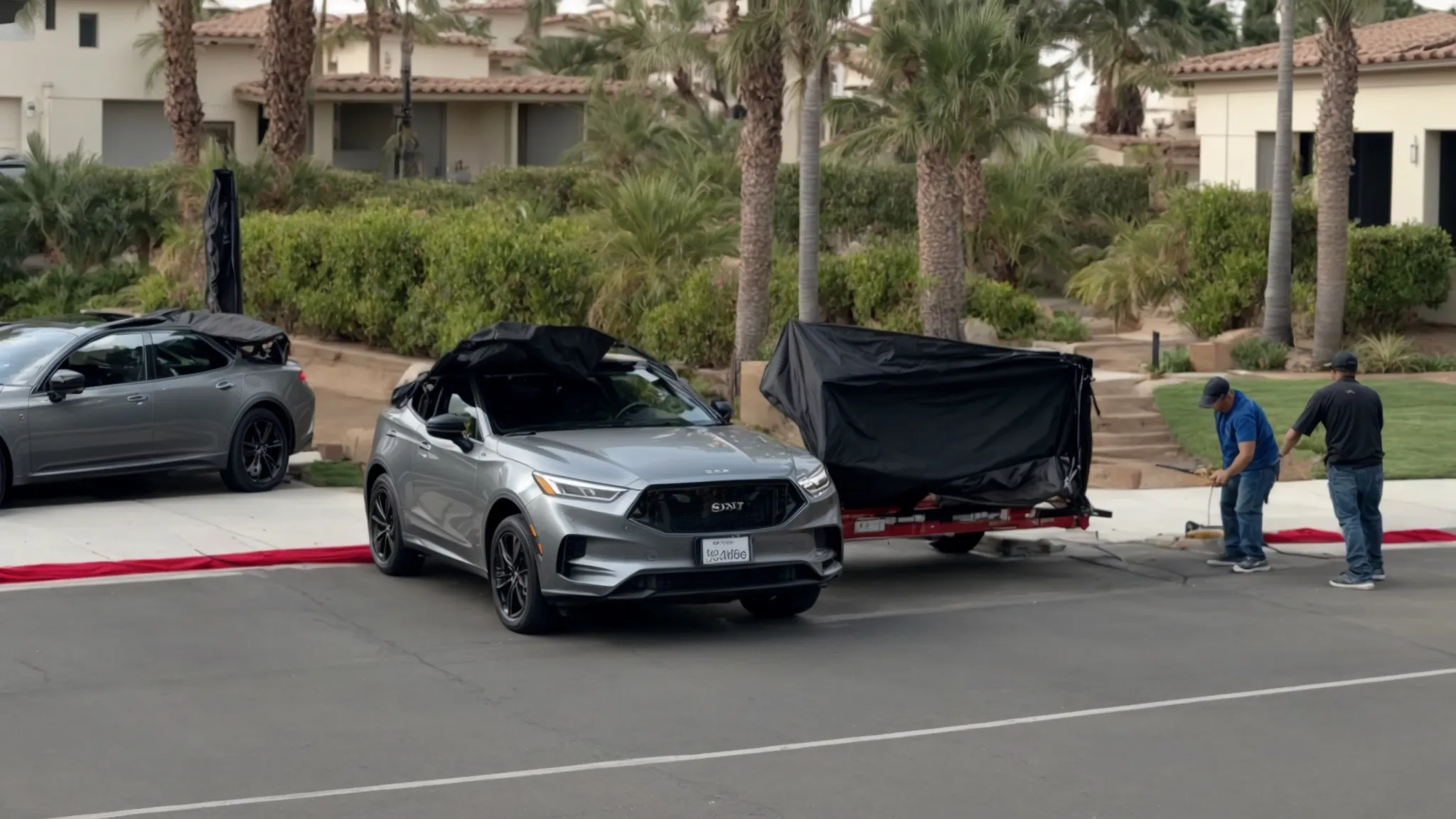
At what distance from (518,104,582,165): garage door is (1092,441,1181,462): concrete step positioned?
123ft

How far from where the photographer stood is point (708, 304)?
22750mm

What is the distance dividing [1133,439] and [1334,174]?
726 centimetres

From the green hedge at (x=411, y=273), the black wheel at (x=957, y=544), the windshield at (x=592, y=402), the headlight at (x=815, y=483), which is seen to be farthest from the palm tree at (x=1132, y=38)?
the headlight at (x=815, y=483)

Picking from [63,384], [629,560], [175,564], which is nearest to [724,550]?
[629,560]

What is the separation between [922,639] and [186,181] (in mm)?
23641

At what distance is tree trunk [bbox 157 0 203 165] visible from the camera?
34.7m

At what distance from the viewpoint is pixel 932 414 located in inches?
527

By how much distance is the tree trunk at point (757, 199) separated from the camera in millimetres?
21609

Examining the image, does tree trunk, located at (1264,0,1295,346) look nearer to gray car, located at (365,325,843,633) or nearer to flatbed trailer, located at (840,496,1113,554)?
flatbed trailer, located at (840,496,1113,554)

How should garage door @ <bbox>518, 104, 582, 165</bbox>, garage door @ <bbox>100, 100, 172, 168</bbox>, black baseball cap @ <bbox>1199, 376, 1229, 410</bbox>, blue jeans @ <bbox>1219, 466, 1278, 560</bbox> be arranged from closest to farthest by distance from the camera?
black baseball cap @ <bbox>1199, 376, 1229, 410</bbox>, blue jeans @ <bbox>1219, 466, 1278, 560</bbox>, garage door @ <bbox>100, 100, 172, 168</bbox>, garage door @ <bbox>518, 104, 582, 165</bbox>

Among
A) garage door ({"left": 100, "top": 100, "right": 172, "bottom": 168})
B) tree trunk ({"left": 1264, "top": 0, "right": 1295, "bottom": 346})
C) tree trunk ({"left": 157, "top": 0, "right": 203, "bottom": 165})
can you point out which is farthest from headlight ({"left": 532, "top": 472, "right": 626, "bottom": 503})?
garage door ({"left": 100, "top": 100, "right": 172, "bottom": 168})

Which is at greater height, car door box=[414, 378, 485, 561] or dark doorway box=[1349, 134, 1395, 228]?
dark doorway box=[1349, 134, 1395, 228]

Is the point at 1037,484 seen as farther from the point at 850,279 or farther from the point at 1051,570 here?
the point at 850,279

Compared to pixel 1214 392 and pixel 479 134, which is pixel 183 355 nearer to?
pixel 1214 392
